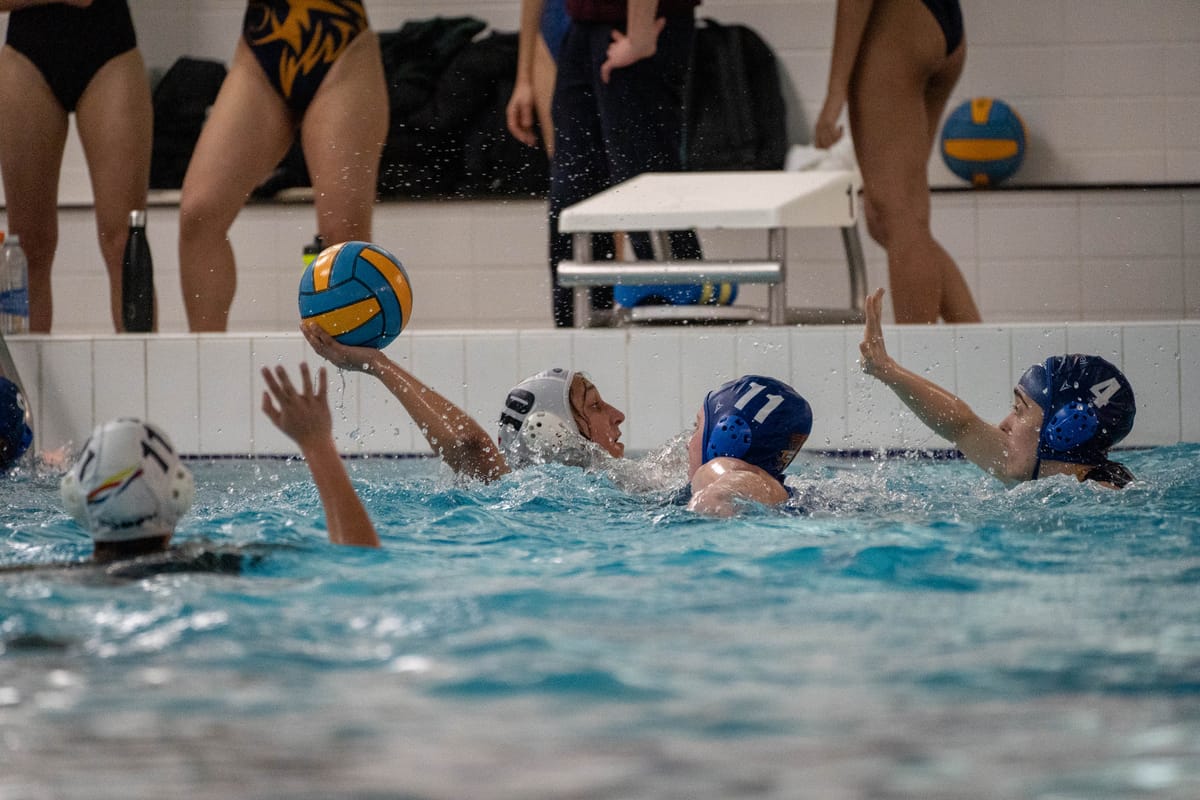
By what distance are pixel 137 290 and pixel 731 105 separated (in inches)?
140

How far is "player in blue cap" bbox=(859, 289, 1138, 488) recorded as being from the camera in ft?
12.0

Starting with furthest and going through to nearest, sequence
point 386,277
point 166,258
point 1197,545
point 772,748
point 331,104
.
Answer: point 166,258 → point 331,104 → point 386,277 → point 1197,545 → point 772,748

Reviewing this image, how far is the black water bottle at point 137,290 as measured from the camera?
556cm

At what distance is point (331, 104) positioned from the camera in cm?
519

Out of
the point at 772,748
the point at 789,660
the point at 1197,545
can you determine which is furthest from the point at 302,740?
the point at 1197,545

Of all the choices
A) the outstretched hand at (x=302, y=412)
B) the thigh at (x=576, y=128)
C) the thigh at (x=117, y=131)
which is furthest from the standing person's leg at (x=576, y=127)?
the outstretched hand at (x=302, y=412)

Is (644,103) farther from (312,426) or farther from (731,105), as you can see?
(312,426)

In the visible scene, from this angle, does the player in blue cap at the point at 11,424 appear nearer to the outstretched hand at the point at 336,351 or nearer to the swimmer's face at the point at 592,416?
the outstretched hand at the point at 336,351

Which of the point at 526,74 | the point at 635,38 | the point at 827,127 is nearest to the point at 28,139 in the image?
the point at 526,74

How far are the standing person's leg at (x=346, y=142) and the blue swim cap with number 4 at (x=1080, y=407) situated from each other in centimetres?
237

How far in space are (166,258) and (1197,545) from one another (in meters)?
6.84

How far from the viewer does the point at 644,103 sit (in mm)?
5520

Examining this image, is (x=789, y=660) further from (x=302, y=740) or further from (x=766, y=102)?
(x=766, y=102)

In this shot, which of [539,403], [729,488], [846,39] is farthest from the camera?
[846,39]
